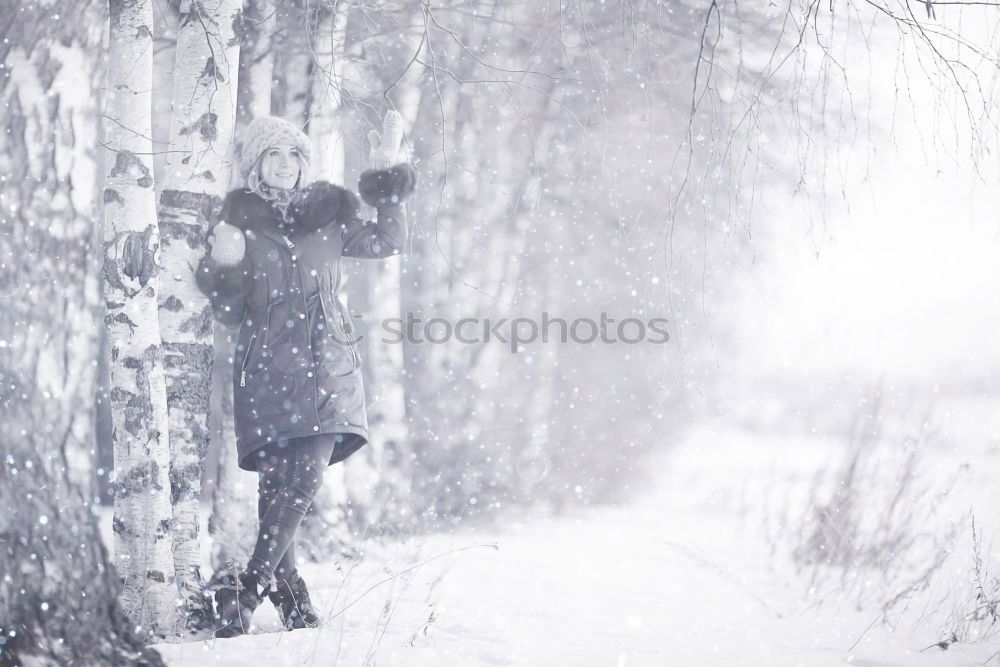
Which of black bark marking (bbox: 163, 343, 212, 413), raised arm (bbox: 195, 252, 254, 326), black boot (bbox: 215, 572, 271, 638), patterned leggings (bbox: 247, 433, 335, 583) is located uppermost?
raised arm (bbox: 195, 252, 254, 326)

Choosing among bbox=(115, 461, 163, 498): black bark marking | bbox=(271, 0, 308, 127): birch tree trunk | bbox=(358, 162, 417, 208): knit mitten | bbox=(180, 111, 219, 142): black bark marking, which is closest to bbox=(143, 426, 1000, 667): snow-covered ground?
bbox=(115, 461, 163, 498): black bark marking

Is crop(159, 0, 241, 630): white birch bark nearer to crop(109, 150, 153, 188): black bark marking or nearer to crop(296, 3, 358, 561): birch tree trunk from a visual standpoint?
crop(109, 150, 153, 188): black bark marking

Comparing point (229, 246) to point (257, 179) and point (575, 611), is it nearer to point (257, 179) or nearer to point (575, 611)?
point (257, 179)

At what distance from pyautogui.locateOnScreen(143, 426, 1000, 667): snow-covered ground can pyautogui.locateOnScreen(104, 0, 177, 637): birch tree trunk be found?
0.32 m

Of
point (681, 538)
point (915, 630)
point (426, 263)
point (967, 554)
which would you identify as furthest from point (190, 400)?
point (967, 554)

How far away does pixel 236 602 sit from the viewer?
2740 mm

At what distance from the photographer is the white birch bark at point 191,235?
9.22ft

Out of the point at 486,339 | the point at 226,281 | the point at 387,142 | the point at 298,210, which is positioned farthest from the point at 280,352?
the point at 486,339

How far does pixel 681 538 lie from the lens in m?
→ 4.03

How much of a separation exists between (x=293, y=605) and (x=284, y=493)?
0.43 metres

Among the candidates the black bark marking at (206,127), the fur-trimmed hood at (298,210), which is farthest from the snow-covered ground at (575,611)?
the black bark marking at (206,127)

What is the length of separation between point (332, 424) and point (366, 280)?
1.44 metres

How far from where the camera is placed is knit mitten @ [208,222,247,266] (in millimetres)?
2807

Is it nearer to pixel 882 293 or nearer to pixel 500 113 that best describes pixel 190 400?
pixel 500 113
